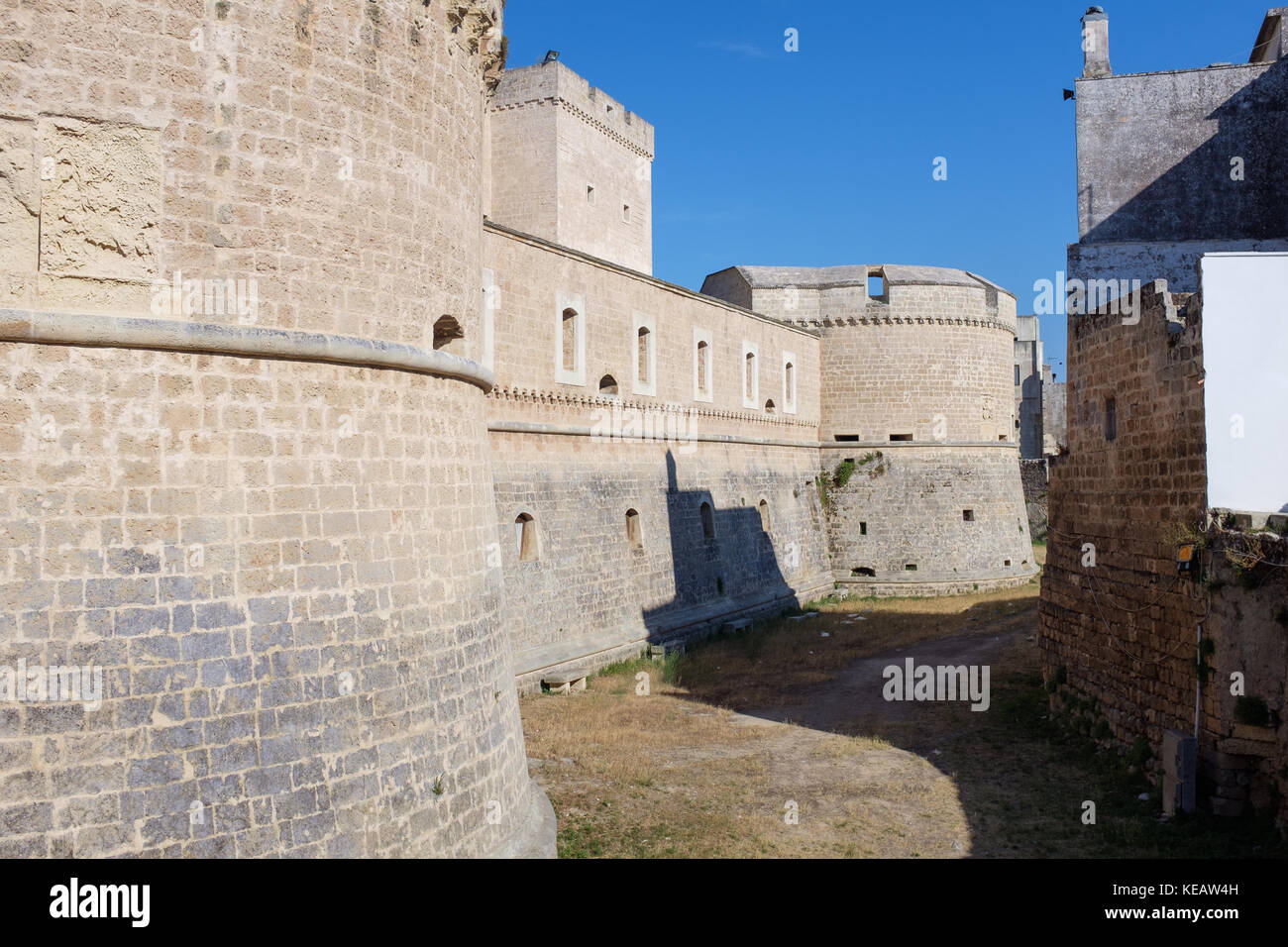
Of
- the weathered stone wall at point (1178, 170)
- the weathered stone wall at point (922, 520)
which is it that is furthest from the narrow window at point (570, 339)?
the weathered stone wall at point (922, 520)

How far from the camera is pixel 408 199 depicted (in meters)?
6.03

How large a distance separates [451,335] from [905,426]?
1956 centimetres

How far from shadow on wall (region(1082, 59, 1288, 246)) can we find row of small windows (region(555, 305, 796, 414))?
7.46 m

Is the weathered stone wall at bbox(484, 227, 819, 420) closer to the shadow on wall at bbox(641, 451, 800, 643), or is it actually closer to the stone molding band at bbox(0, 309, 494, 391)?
the shadow on wall at bbox(641, 451, 800, 643)

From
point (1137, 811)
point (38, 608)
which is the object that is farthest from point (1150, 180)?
point (38, 608)

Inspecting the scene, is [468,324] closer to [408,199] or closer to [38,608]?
[408,199]

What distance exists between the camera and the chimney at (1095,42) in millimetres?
16422

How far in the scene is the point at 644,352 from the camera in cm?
1712

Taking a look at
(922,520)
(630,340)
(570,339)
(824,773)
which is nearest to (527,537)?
(570,339)

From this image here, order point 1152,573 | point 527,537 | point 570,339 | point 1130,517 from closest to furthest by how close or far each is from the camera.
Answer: point 1152,573
point 1130,517
point 527,537
point 570,339

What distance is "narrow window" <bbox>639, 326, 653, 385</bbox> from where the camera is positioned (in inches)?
671

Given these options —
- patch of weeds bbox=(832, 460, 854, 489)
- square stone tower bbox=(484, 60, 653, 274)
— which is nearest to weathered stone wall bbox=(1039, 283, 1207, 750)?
patch of weeds bbox=(832, 460, 854, 489)

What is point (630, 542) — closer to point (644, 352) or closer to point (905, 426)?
point (644, 352)

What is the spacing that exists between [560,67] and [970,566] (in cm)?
1626
